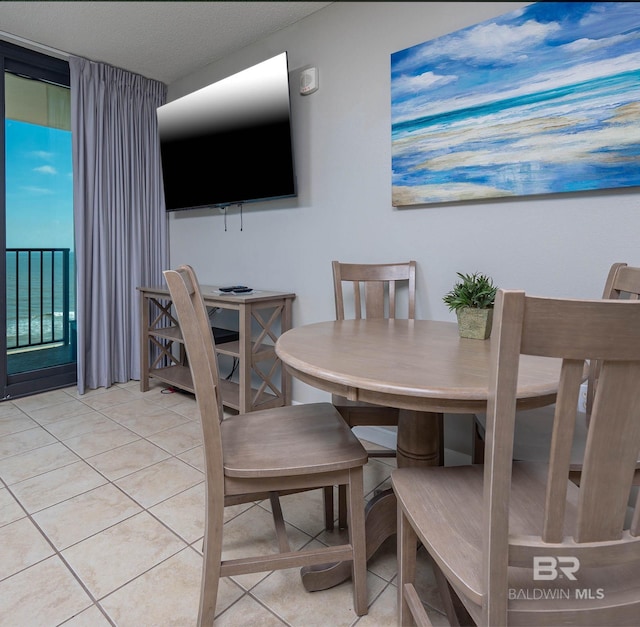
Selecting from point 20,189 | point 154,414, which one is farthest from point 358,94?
point 20,189

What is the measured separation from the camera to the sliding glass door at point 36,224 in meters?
3.00

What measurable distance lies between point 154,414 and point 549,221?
2.51 metres

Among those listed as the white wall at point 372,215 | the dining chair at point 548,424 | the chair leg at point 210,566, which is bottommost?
the chair leg at point 210,566

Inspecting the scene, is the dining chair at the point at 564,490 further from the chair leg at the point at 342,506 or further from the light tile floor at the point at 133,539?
the chair leg at the point at 342,506

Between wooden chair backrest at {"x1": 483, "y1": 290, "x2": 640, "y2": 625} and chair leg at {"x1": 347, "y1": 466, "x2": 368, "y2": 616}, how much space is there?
50cm

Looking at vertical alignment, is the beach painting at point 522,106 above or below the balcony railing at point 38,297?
above

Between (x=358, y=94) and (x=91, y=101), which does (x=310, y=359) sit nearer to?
(x=358, y=94)

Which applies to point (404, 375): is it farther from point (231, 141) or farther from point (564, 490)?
point (231, 141)

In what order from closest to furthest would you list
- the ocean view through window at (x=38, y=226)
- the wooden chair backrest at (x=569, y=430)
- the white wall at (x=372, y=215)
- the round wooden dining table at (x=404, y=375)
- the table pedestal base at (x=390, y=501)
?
the wooden chair backrest at (x=569, y=430) < the round wooden dining table at (x=404, y=375) < the table pedestal base at (x=390, y=501) < the white wall at (x=372, y=215) < the ocean view through window at (x=38, y=226)

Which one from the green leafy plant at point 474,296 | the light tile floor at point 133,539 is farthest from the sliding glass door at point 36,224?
the green leafy plant at point 474,296

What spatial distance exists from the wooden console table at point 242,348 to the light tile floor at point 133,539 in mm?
426

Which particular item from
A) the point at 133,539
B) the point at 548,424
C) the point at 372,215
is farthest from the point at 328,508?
the point at 372,215

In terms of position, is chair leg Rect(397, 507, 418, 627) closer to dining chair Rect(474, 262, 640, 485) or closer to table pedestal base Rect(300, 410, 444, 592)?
table pedestal base Rect(300, 410, 444, 592)

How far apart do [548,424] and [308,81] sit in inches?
88.1
